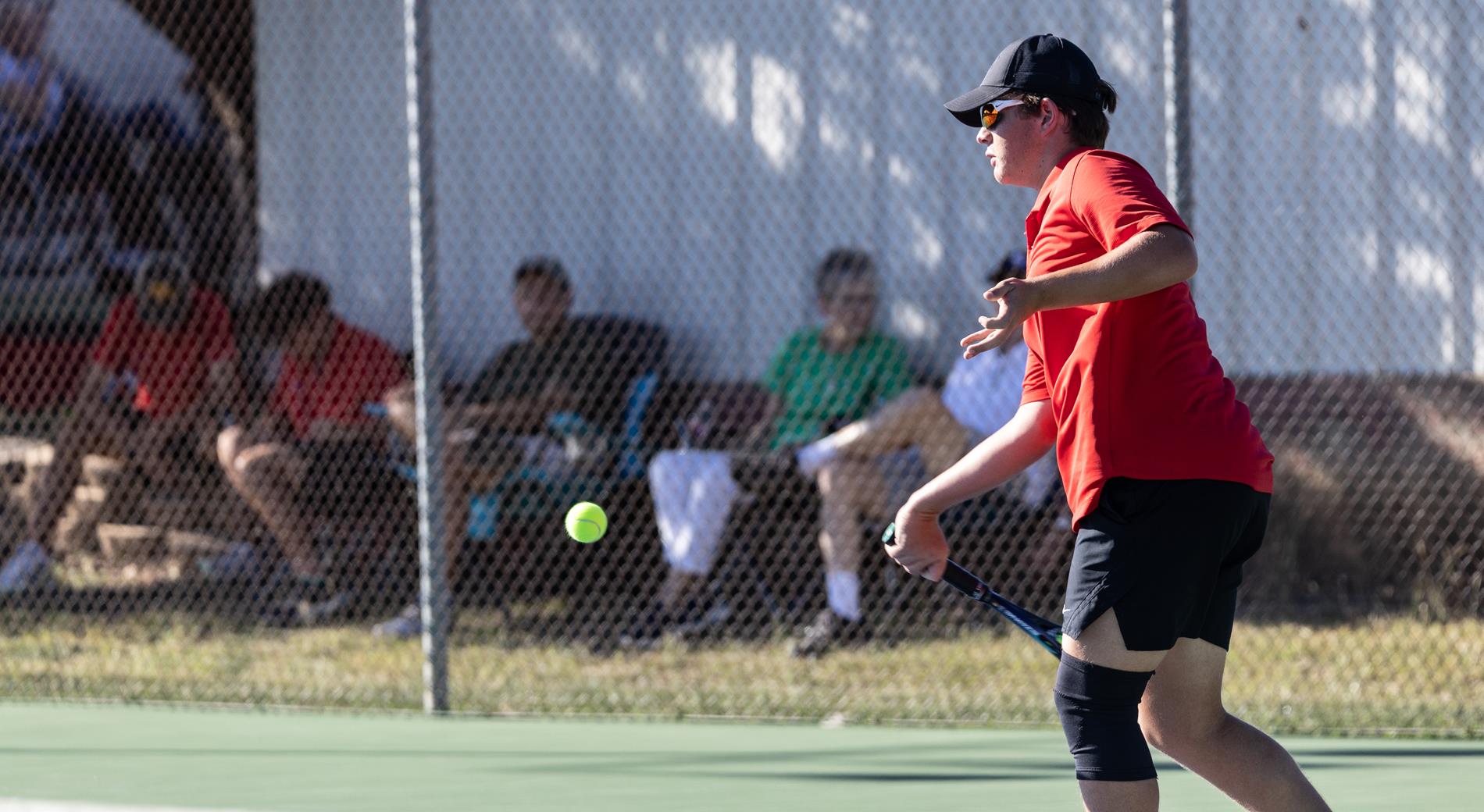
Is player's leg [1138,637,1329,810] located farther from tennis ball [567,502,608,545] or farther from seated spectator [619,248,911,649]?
seated spectator [619,248,911,649]

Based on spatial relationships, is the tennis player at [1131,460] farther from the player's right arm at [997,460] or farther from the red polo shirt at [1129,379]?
the player's right arm at [997,460]

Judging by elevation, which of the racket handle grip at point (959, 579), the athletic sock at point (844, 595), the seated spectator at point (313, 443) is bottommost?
the seated spectator at point (313, 443)

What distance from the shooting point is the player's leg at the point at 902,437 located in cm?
763

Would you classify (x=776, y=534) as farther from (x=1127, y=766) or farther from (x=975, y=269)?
(x=1127, y=766)

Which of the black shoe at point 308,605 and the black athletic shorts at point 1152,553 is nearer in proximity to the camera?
the black athletic shorts at point 1152,553

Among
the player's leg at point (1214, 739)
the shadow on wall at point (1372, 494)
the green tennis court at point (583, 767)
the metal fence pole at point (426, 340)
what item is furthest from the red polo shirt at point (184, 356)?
the player's leg at point (1214, 739)

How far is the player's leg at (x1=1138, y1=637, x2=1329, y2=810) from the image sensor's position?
11.2ft

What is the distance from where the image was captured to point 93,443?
9.29m

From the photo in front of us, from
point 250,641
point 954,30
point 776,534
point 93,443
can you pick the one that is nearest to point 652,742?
point 776,534

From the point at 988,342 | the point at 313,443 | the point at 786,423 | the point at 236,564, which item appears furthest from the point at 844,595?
the point at 988,342

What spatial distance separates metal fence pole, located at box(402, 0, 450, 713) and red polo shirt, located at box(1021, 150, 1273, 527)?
11.4 feet

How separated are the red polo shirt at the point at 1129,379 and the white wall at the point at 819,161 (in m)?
4.74

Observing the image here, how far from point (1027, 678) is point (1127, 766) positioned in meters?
3.71

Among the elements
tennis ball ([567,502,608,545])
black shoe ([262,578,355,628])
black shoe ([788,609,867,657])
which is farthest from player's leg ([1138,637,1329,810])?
black shoe ([262,578,355,628])
